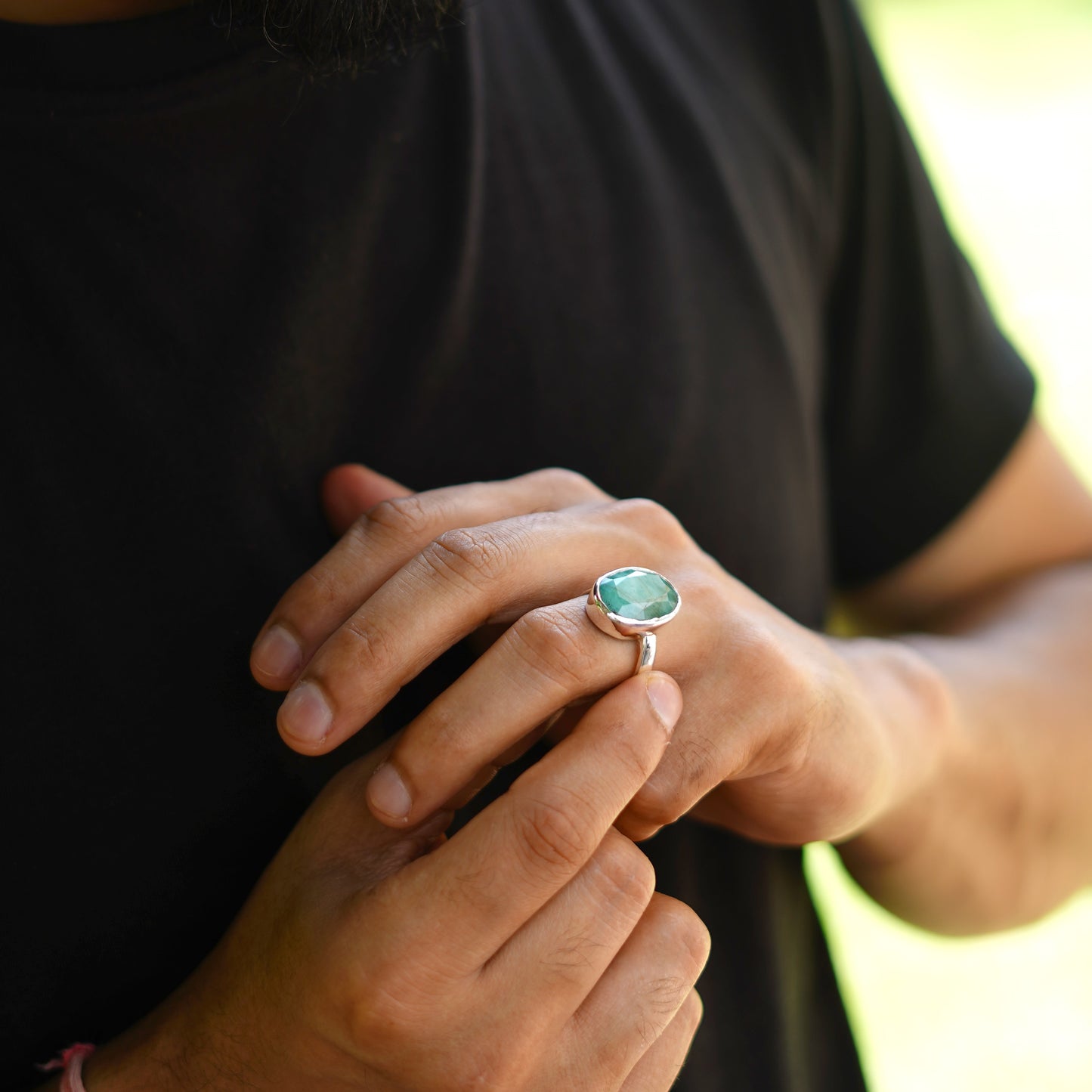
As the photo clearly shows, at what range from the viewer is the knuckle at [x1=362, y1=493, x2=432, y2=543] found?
2.64ft

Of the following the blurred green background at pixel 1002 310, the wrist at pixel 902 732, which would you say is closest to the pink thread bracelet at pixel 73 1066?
the wrist at pixel 902 732

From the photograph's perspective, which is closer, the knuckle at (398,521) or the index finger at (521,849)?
the index finger at (521,849)

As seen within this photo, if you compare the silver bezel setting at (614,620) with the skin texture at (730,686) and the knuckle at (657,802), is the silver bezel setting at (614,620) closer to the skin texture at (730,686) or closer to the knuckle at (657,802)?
the skin texture at (730,686)

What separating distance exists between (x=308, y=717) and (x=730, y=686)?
0.32 m

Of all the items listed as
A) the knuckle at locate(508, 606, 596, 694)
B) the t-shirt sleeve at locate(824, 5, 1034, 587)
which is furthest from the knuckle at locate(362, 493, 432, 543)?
the t-shirt sleeve at locate(824, 5, 1034, 587)

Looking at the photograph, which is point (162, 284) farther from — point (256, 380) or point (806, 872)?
point (806, 872)

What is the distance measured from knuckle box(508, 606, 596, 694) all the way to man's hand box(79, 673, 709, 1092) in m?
0.03

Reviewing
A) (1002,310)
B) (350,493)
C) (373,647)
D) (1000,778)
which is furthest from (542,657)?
(1002,310)

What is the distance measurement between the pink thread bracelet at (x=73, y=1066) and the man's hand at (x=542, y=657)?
308 mm

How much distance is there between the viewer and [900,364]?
4.35 ft

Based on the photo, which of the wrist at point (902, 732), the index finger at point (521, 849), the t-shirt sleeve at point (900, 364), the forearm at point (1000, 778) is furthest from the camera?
the t-shirt sleeve at point (900, 364)

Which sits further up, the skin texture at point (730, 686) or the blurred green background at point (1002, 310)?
the skin texture at point (730, 686)

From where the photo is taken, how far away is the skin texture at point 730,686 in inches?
A: 28.8

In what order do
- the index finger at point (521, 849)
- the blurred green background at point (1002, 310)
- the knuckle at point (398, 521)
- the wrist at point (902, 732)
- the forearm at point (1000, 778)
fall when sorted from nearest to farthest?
the index finger at point (521, 849) < the knuckle at point (398, 521) < the wrist at point (902, 732) < the forearm at point (1000, 778) < the blurred green background at point (1002, 310)
